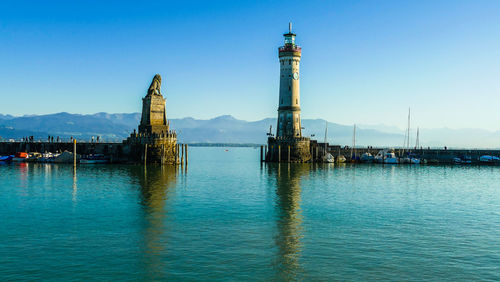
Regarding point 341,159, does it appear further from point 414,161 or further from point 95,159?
point 95,159

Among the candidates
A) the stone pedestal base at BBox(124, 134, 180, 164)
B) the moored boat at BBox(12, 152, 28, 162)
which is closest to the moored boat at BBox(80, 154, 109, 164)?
the stone pedestal base at BBox(124, 134, 180, 164)

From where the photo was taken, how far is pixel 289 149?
291 ft

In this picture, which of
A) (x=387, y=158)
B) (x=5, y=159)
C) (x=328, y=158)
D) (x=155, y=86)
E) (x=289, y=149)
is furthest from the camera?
(x=387, y=158)

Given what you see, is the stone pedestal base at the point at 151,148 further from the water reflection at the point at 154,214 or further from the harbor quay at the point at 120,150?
the water reflection at the point at 154,214

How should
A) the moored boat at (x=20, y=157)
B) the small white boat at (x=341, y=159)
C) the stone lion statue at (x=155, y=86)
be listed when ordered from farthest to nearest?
the small white boat at (x=341, y=159), the moored boat at (x=20, y=157), the stone lion statue at (x=155, y=86)

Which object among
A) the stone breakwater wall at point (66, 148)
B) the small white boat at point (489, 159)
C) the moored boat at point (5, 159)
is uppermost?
the stone breakwater wall at point (66, 148)

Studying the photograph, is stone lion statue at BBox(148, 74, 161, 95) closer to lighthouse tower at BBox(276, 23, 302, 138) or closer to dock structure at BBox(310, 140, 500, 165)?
lighthouse tower at BBox(276, 23, 302, 138)

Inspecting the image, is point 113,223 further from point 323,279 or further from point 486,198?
point 486,198

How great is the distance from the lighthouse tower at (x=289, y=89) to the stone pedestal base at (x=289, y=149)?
1.33m

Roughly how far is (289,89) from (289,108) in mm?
4040

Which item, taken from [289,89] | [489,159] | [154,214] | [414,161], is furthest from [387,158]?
[154,214]

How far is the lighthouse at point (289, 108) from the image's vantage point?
8781 centimetres

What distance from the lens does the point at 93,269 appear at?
1938cm

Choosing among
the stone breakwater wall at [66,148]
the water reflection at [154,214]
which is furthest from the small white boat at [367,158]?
the stone breakwater wall at [66,148]
